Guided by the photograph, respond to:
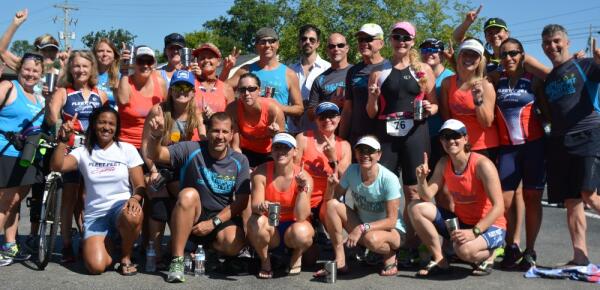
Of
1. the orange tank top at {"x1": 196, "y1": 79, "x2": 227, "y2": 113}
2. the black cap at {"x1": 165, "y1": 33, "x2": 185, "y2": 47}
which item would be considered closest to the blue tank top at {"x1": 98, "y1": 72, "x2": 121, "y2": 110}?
the black cap at {"x1": 165, "y1": 33, "x2": 185, "y2": 47}

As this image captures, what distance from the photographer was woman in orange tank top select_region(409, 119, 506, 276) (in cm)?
566

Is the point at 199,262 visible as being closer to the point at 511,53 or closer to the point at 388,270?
the point at 388,270

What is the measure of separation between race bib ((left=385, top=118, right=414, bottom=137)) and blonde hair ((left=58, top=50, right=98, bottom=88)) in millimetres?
3029

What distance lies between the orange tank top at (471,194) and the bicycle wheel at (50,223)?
3701 mm

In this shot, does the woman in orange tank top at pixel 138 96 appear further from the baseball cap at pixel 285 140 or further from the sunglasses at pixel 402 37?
the sunglasses at pixel 402 37

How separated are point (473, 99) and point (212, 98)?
2.67 meters

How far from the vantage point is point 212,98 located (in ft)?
22.3

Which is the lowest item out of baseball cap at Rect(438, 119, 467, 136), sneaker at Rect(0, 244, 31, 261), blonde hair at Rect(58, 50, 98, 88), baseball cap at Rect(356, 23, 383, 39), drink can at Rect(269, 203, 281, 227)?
sneaker at Rect(0, 244, 31, 261)

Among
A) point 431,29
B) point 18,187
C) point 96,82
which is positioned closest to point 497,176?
point 96,82

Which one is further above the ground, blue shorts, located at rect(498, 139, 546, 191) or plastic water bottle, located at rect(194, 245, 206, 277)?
blue shorts, located at rect(498, 139, 546, 191)

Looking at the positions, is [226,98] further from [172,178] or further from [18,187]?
[18,187]

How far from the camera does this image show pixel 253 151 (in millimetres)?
6773

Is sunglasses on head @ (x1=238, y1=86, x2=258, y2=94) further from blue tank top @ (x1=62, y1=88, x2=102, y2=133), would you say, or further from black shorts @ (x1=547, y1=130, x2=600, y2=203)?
black shorts @ (x1=547, y1=130, x2=600, y2=203)

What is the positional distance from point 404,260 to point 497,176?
4.02 feet
